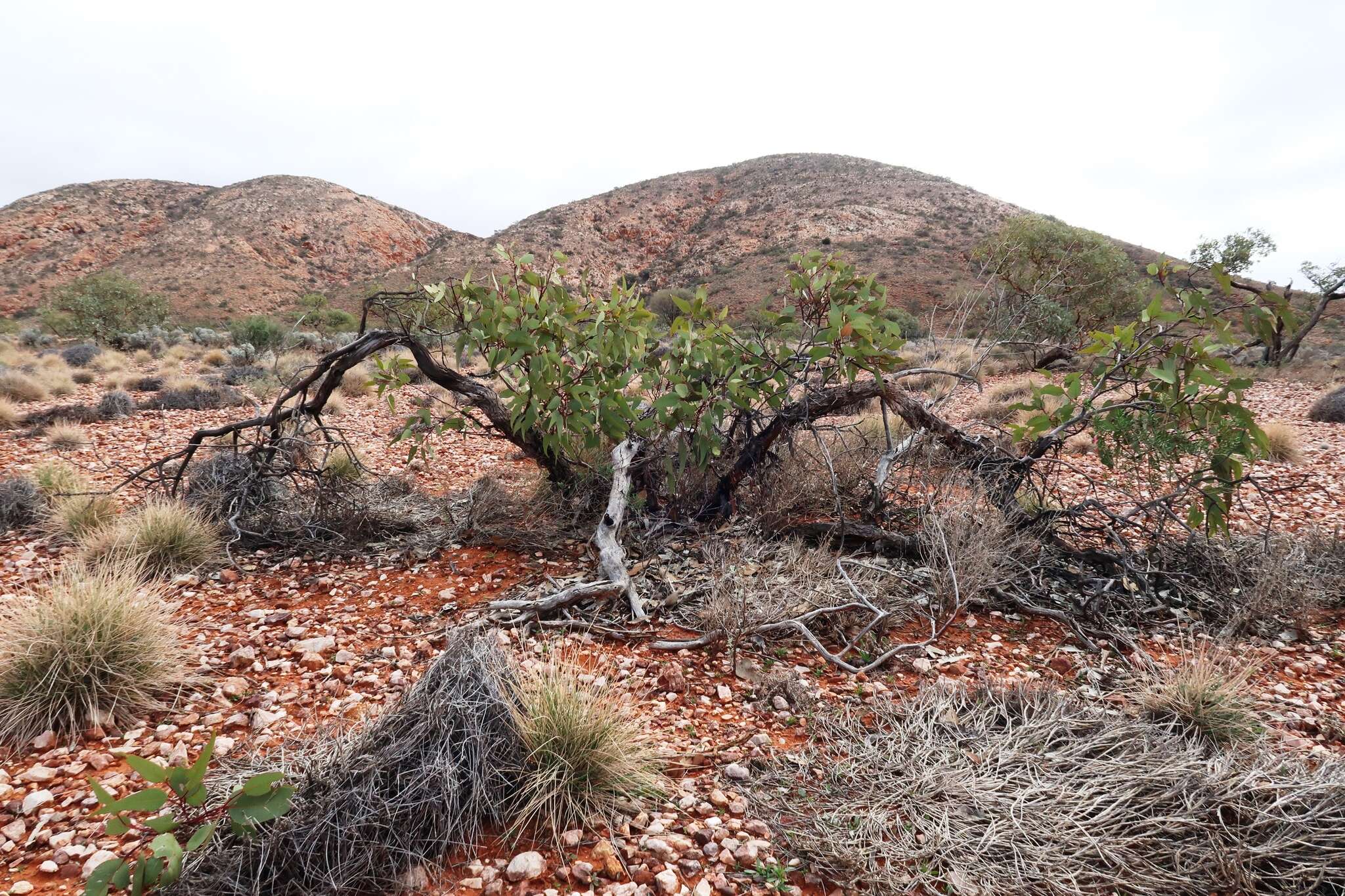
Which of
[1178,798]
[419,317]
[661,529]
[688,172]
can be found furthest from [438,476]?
[688,172]

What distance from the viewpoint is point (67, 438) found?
6.50m

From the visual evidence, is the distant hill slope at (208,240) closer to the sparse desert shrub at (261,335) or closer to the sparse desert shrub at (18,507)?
the sparse desert shrub at (261,335)

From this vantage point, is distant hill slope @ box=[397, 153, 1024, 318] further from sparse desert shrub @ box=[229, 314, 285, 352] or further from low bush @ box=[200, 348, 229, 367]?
low bush @ box=[200, 348, 229, 367]

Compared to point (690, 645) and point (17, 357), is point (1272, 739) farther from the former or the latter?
point (17, 357)

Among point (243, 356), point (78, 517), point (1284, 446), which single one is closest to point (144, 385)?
point (243, 356)

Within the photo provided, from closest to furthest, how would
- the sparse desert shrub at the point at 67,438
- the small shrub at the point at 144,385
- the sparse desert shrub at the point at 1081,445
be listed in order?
the sparse desert shrub at the point at 67,438, the sparse desert shrub at the point at 1081,445, the small shrub at the point at 144,385

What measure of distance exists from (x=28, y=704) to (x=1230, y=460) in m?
5.26

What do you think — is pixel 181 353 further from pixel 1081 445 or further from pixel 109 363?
pixel 1081 445

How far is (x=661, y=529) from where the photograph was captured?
163 inches

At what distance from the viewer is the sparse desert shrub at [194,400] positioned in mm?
8609

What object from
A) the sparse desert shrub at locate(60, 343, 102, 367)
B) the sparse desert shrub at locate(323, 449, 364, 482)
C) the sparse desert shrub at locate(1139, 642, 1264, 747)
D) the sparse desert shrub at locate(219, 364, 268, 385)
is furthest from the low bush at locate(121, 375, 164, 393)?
the sparse desert shrub at locate(1139, 642, 1264, 747)

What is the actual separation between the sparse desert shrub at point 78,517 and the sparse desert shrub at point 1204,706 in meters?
5.75

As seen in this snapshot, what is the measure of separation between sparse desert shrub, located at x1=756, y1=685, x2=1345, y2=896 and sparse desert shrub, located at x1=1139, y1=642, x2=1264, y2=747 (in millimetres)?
82

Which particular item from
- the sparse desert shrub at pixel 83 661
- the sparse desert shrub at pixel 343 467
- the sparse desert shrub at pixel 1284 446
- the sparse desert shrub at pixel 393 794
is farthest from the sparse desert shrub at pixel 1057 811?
the sparse desert shrub at pixel 1284 446
